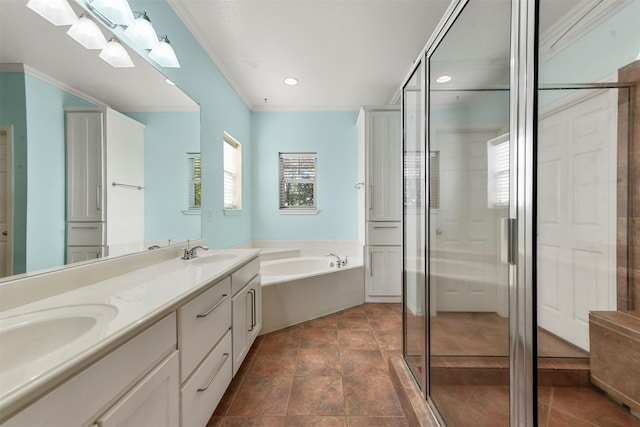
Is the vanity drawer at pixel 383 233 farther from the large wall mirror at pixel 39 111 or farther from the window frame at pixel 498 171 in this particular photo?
the large wall mirror at pixel 39 111

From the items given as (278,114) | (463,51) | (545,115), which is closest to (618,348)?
(545,115)

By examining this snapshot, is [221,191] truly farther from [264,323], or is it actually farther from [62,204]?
[62,204]

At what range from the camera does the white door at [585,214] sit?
125 cm

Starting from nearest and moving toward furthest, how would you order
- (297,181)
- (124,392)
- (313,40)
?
(124,392) → (313,40) → (297,181)

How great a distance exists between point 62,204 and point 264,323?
1.84 m

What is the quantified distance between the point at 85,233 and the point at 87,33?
0.93 m

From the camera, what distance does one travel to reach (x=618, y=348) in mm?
1276

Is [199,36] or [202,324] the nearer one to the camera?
[202,324]

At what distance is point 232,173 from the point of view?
3.28 metres

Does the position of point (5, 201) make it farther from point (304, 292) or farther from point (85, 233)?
point (304, 292)

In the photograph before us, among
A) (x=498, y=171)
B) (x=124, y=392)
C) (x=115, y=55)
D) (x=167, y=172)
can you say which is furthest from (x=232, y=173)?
(x=498, y=171)

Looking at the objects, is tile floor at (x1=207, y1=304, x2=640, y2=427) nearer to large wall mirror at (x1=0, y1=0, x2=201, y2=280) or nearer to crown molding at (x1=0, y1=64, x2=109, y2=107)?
large wall mirror at (x1=0, y1=0, x2=201, y2=280)

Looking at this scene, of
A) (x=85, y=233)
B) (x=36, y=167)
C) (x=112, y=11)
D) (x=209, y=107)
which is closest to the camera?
(x=36, y=167)

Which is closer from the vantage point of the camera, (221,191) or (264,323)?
(264,323)
